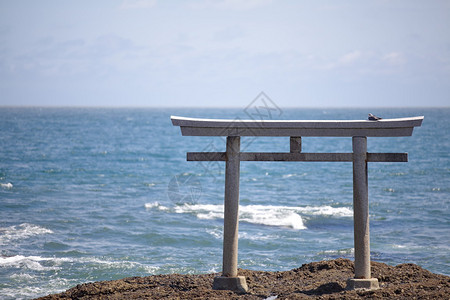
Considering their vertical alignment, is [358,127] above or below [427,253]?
above

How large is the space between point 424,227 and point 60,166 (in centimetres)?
2949

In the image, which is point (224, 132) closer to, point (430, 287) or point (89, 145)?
point (430, 287)

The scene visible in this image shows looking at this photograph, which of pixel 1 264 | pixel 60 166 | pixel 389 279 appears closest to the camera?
pixel 389 279

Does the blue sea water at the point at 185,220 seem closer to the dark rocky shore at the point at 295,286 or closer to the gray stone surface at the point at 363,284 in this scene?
the dark rocky shore at the point at 295,286

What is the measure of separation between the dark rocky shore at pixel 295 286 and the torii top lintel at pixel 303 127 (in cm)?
255

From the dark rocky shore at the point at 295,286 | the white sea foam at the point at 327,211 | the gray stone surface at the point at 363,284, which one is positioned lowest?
the white sea foam at the point at 327,211

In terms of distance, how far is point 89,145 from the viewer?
6600cm

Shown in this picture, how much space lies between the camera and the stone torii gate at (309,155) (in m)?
9.66

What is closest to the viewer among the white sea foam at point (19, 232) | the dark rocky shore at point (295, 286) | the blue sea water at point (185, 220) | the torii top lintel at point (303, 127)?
the dark rocky shore at point (295, 286)

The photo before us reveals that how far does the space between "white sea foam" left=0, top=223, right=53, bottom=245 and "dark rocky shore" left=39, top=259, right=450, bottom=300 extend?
31.6ft

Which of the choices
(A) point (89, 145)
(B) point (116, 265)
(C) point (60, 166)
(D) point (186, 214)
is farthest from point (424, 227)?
(A) point (89, 145)

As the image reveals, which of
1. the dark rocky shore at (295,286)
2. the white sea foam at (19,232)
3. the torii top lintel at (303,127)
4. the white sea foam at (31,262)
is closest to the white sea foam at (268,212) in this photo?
the white sea foam at (19,232)

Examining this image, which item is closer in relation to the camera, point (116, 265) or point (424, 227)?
point (116, 265)

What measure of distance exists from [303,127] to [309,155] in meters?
0.54
